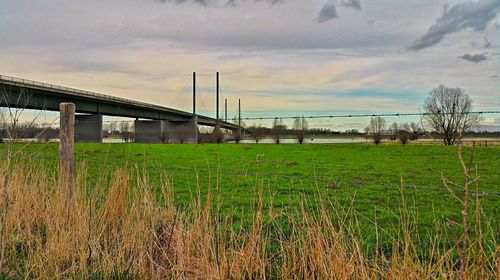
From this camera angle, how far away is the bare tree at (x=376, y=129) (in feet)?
96.5


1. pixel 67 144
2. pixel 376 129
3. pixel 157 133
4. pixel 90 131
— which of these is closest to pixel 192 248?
pixel 67 144

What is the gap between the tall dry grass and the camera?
2566 mm

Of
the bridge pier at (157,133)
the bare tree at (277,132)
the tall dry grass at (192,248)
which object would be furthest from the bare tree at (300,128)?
the tall dry grass at (192,248)

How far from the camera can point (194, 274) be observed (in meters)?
2.94

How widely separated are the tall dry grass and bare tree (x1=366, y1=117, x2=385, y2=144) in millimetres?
26813

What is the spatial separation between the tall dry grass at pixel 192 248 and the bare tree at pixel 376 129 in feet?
88.0

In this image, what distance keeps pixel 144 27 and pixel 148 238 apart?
10.3m

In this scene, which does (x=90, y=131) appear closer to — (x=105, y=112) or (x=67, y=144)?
(x=105, y=112)

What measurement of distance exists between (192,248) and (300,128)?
109 feet

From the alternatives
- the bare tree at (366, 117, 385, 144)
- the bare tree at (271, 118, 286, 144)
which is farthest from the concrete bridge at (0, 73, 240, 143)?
the bare tree at (366, 117, 385, 144)

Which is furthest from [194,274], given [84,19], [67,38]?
[67,38]

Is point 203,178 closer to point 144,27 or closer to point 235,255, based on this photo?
point 144,27

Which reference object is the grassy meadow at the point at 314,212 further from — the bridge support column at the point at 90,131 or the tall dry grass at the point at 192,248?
the bridge support column at the point at 90,131

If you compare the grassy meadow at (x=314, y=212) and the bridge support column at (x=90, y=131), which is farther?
the bridge support column at (x=90, y=131)
